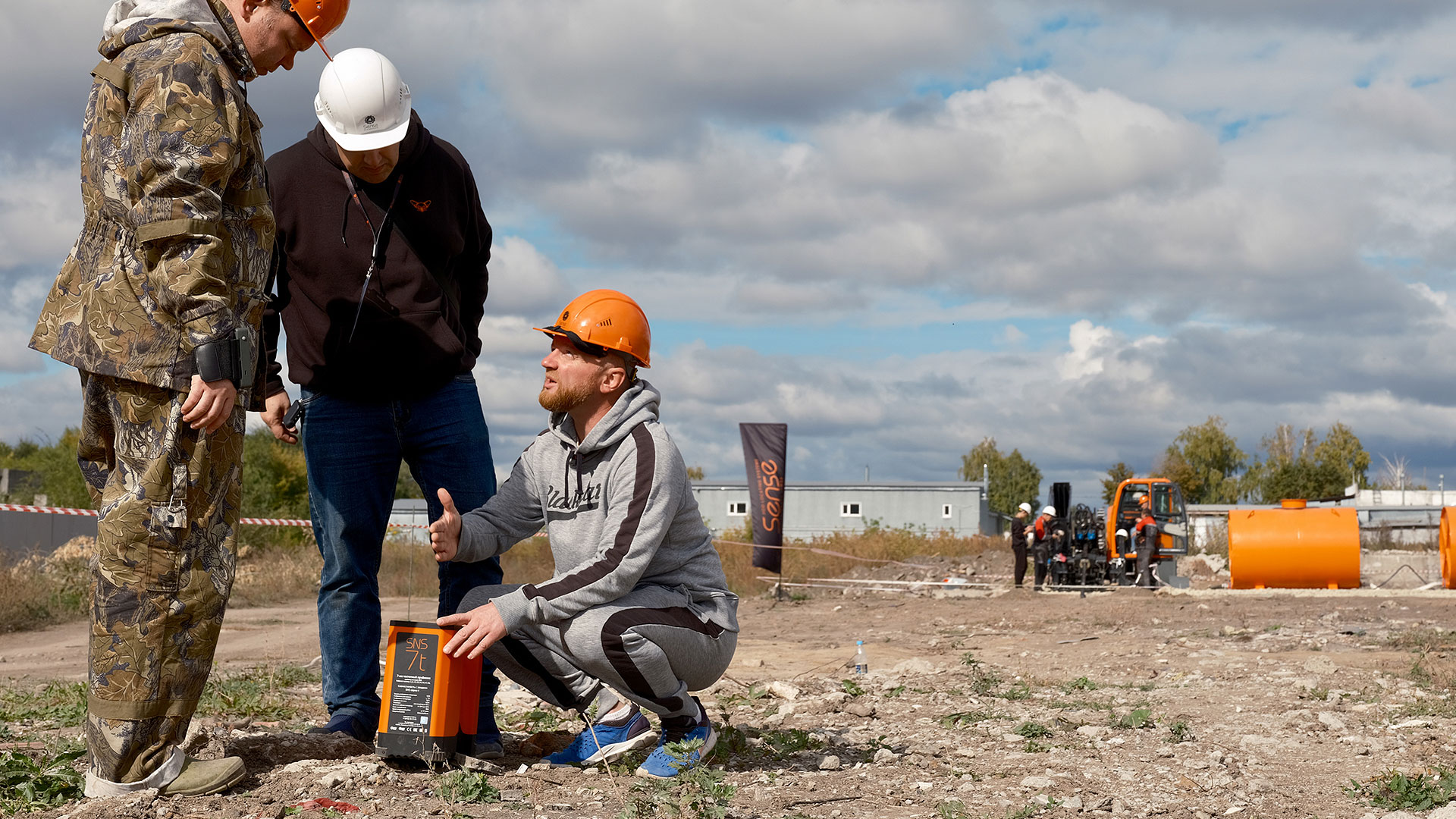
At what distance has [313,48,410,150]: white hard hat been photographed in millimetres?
4008

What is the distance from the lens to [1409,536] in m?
42.4

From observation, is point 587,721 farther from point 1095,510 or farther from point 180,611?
point 1095,510

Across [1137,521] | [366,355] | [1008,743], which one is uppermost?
[366,355]

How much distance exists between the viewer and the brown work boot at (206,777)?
130 inches

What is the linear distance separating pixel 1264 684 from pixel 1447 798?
2993 mm

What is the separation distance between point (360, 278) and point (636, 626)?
1.59 metres

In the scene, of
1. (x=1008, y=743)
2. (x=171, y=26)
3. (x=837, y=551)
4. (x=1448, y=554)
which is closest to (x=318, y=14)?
(x=171, y=26)

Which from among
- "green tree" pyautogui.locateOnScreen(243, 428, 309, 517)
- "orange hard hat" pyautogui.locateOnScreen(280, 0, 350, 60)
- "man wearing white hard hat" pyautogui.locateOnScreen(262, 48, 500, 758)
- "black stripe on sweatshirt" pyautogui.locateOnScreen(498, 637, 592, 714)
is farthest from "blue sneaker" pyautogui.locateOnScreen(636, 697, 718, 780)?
"green tree" pyautogui.locateOnScreen(243, 428, 309, 517)

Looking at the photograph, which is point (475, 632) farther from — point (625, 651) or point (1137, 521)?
point (1137, 521)

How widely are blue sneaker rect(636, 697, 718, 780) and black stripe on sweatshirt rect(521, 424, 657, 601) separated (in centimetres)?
56

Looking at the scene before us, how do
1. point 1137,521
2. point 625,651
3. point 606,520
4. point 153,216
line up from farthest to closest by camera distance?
point 1137,521 → point 606,520 → point 625,651 → point 153,216

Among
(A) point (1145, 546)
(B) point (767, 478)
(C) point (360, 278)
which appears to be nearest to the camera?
(C) point (360, 278)

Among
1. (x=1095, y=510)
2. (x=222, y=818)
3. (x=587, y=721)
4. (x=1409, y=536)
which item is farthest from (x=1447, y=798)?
(x=1409, y=536)

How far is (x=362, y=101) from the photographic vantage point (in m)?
4.02
